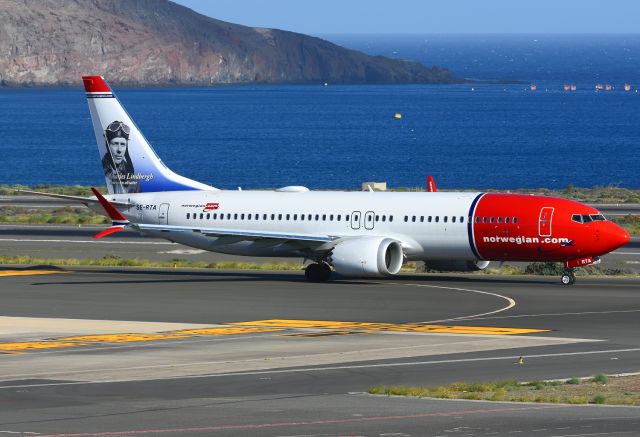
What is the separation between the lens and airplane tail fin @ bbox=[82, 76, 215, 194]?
60.8 m

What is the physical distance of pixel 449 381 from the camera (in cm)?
3094

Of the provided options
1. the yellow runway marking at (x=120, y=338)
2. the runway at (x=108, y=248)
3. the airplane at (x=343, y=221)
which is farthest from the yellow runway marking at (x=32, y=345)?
the runway at (x=108, y=248)

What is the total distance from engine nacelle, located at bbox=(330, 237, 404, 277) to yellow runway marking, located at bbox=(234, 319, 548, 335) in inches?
394

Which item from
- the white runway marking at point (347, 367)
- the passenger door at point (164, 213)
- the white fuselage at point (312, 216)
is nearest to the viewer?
the white runway marking at point (347, 367)

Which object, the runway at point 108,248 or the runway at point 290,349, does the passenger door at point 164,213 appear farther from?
the runway at point 108,248

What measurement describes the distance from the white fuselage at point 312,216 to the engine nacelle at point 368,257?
2.43 feet

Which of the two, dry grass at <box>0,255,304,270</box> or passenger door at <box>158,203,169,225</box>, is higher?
passenger door at <box>158,203,169,225</box>

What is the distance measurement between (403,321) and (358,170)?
152 m

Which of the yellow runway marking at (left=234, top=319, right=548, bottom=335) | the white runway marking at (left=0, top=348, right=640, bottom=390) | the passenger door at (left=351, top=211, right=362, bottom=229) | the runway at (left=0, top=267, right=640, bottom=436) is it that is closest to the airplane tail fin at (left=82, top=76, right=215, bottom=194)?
the runway at (left=0, top=267, right=640, bottom=436)

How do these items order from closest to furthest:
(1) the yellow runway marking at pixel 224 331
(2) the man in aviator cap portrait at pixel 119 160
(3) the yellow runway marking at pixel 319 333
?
(3) the yellow runway marking at pixel 319 333 → (1) the yellow runway marking at pixel 224 331 → (2) the man in aviator cap portrait at pixel 119 160

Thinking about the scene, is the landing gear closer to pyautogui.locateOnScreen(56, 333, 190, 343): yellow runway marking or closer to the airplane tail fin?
the airplane tail fin

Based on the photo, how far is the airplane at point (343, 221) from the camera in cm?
5328

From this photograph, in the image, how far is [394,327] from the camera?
42000 millimetres

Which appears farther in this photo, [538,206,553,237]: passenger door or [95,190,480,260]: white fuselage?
[95,190,480,260]: white fuselage
